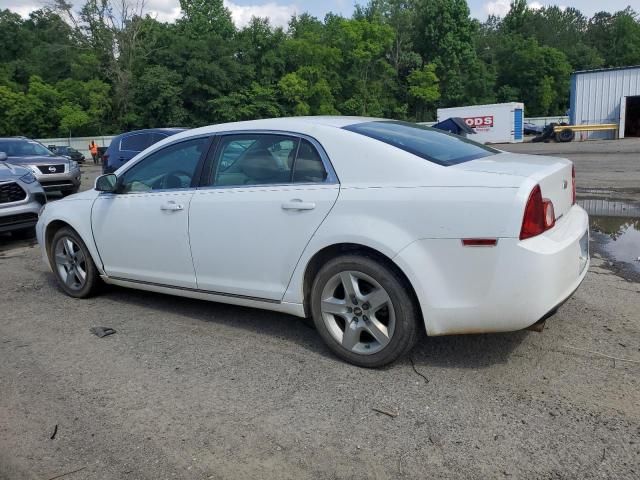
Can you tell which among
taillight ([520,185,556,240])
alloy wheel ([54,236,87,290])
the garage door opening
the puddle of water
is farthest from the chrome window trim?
the garage door opening

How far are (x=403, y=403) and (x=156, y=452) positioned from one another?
1.35 m

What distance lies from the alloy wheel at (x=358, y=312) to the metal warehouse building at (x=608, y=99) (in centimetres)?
3753

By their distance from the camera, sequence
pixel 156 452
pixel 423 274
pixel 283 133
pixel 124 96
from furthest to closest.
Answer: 1. pixel 124 96
2. pixel 283 133
3. pixel 423 274
4. pixel 156 452

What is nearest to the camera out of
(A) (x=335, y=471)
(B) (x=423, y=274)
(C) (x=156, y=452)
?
(A) (x=335, y=471)

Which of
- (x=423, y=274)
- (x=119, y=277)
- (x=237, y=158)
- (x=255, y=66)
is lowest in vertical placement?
(x=119, y=277)

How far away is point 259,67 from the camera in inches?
2453

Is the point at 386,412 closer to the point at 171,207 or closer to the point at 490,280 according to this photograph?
the point at 490,280

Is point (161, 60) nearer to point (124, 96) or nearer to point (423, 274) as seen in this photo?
point (124, 96)

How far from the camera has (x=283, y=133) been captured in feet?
13.2

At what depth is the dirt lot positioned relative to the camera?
270cm

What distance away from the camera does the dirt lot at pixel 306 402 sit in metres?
2.70

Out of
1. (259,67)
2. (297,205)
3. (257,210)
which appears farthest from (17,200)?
(259,67)

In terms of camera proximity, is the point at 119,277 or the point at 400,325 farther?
the point at 119,277

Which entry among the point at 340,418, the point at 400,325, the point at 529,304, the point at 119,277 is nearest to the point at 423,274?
the point at 400,325
